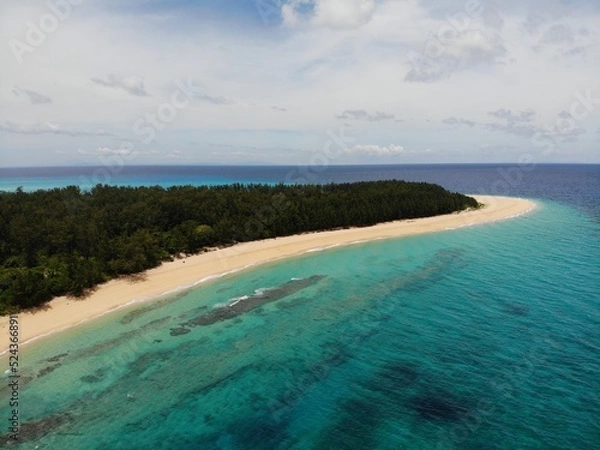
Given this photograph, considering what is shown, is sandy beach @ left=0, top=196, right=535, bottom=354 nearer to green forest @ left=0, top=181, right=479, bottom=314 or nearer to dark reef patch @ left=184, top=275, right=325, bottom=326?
green forest @ left=0, top=181, right=479, bottom=314

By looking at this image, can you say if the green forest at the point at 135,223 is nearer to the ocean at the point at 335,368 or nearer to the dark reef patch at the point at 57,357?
the ocean at the point at 335,368

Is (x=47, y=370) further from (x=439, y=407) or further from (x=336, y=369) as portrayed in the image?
(x=439, y=407)

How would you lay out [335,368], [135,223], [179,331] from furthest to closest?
[135,223], [179,331], [335,368]

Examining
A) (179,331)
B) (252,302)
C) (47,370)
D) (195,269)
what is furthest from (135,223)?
(47,370)

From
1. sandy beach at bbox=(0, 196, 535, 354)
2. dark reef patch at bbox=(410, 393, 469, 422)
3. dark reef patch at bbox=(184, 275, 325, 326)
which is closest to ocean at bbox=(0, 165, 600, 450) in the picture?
dark reef patch at bbox=(410, 393, 469, 422)

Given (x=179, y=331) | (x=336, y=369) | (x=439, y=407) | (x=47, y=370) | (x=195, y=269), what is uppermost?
(x=195, y=269)

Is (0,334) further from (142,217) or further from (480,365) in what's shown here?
(480,365)

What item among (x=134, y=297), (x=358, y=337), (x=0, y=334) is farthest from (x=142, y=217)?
(x=358, y=337)
